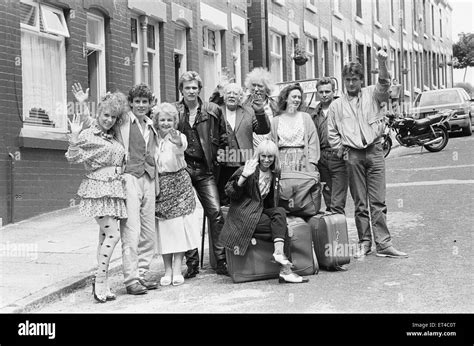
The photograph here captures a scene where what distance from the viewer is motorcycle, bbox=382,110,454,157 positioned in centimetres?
2012

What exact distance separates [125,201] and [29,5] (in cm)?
627

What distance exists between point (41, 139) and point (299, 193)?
579 cm

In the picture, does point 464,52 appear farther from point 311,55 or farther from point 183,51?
point 183,51

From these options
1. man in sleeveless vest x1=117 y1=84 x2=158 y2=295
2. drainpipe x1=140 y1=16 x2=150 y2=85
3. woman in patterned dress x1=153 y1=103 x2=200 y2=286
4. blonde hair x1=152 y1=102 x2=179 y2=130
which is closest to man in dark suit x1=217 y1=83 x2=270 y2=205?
woman in patterned dress x1=153 y1=103 x2=200 y2=286

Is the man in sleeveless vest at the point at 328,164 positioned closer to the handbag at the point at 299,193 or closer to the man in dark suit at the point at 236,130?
the handbag at the point at 299,193

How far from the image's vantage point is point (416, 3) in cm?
4066

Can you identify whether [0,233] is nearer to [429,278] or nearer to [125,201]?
[125,201]

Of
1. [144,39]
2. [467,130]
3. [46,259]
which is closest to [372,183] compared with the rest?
[46,259]

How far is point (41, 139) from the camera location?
11734mm

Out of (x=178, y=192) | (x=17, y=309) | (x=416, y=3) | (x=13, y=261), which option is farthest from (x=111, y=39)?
(x=416, y=3)

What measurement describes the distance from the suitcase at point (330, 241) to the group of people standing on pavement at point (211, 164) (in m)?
0.56

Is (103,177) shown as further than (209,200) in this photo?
No

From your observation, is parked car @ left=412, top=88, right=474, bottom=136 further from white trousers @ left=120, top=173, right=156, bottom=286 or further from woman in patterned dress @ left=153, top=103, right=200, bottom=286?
white trousers @ left=120, top=173, right=156, bottom=286

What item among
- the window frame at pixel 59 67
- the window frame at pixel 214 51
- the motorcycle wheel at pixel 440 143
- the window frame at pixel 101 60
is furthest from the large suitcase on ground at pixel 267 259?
the motorcycle wheel at pixel 440 143
